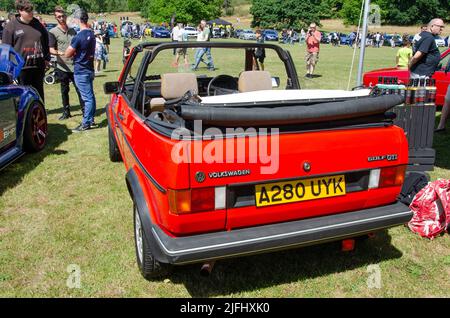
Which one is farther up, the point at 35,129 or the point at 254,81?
the point at 254,81

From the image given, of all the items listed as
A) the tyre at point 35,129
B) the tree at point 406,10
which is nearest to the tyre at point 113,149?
the tyre at point 35,129

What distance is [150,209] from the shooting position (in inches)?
102

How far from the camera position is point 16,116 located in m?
5.05

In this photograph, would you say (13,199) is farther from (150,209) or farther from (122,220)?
(150,209)

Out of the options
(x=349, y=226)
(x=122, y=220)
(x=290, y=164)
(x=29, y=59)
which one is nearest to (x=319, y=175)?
(x=290, y=164)

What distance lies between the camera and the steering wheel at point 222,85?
423cm

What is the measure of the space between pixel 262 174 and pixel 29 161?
4266 mm

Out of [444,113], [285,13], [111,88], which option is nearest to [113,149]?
[111,88]

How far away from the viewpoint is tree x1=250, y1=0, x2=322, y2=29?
71.5 m

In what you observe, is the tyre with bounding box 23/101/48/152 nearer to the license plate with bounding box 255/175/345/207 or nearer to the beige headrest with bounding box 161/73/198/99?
the beige headrest with bounding box 161/73/198/99

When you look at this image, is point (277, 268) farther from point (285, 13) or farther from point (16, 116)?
point (285, 13)

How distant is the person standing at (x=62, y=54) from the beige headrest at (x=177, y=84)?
13.3 ft

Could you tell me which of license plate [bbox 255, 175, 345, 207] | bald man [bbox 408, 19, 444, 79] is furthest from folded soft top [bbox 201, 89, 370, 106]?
bald man [bbox 408, 19, 444, 79]

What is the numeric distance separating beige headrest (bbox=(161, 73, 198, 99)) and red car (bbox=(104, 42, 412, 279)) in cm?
72
